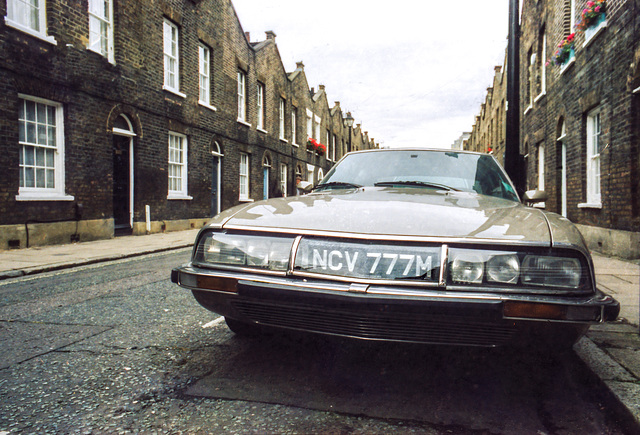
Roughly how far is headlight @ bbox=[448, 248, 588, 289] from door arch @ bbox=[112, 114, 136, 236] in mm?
11221

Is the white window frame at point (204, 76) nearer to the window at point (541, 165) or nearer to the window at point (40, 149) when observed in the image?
the window at point (40, 149)

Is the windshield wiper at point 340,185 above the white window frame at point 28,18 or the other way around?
the other way around

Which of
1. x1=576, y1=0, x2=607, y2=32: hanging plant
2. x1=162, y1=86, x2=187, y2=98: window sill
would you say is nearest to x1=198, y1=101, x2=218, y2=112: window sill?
x1=162, y1=86, x2=187, y2=98: window sill

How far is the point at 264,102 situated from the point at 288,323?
796 inches

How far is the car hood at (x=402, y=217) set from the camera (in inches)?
85.0

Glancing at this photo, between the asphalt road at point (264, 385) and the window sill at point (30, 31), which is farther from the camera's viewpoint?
the window sill at point (30, 31)

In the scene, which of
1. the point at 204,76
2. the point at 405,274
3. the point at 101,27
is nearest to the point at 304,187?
the point at 405,274

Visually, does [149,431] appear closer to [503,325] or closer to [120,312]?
[503,325]

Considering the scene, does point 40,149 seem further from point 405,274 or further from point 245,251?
point 405,274

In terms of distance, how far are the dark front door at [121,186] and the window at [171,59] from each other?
2574mm

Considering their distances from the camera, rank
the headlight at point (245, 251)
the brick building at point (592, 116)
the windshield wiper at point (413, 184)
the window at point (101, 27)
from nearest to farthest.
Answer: the headlight at point (245, 251)
the windshield wiper at point (413, 184)
the brick building at point (592, 116)
the window at point (101, 27)

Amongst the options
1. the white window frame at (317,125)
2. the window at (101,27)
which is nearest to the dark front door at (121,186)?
the window at (101,27)

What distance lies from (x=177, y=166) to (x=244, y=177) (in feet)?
17.4

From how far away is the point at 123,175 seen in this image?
12.1m
